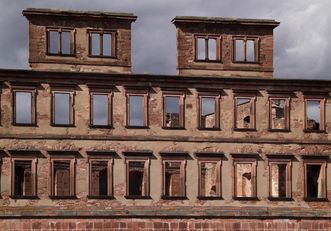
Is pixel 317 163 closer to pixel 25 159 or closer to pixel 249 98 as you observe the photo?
pixel 249 98

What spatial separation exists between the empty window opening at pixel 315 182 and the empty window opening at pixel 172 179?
6.07 m

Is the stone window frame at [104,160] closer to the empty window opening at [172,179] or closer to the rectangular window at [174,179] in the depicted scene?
the rectangular window at [174,179]

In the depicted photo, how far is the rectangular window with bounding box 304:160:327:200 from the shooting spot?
4125 centimetres

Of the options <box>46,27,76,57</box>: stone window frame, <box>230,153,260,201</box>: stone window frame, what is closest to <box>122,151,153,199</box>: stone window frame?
<box>230,153,260,201</box>: stone window frame

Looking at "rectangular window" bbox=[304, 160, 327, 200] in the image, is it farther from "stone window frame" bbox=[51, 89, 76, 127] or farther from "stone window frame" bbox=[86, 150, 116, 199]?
"stone window frame" bbox=[51, 89, 76, 127]

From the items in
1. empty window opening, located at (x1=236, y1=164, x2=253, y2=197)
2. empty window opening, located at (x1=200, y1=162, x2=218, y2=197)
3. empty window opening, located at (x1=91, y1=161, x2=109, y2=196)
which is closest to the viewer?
empty window opening, located at (x1=91, y1=161, x2=109, y2=196)

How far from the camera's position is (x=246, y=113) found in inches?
1788

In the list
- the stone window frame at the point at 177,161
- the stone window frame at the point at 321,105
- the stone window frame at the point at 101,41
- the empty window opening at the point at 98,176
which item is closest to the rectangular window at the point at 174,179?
the stone window frame at the point at 177,161

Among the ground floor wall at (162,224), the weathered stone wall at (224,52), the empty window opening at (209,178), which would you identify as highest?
the weathered stone wall at (224,52)

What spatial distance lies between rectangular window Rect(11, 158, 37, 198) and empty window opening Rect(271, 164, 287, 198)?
1090cm

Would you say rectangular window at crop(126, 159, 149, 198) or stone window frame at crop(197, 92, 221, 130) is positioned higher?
stone window frame at crop(197, 92, 221, 130)

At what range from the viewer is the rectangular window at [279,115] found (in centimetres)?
4153

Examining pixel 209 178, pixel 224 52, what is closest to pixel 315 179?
pixel 224 52

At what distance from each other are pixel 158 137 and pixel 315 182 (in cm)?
786
